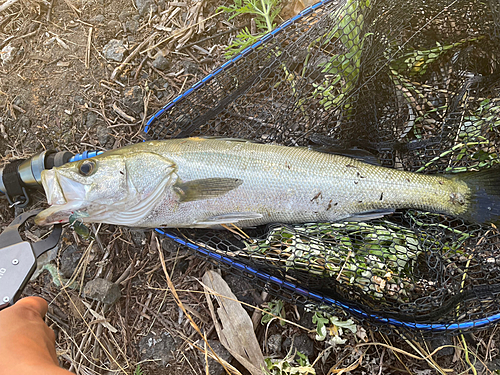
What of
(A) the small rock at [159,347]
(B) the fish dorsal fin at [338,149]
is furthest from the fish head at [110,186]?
(B) the fish dorsal fin at [338,149]

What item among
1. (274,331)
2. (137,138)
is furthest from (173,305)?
(137,138)

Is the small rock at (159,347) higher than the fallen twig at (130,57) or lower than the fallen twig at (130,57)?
lower

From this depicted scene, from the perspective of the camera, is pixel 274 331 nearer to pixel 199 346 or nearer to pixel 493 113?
pixel 199 346

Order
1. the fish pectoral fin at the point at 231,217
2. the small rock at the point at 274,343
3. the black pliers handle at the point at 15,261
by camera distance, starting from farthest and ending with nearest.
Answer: the small rock at the point at 274,343, the fish pectoral fin at the point at 231,217, the black pliers handle at the point at 15,261

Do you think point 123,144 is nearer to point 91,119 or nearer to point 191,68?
point 91,119

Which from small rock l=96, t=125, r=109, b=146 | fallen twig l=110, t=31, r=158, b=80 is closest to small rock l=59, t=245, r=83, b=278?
small rock l=96, t=125, r=109, b=146

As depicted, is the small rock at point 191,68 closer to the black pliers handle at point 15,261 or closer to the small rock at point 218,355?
the black pliers handle at point 15,261
